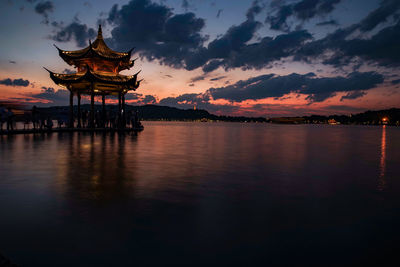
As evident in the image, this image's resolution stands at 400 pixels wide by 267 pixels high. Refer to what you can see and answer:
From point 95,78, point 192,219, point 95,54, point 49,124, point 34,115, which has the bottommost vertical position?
point 192,219

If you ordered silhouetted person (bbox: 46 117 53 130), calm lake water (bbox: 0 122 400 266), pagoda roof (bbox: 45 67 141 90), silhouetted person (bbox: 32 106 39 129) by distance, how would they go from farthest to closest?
silhouetted person (bbox: 46 117 53 130)
pagoda roof (bbox: 45 67 141 90)
silhouetted person (bbox: 32 106 39 129)
calm lake water (bbox: 0 122 400 266)

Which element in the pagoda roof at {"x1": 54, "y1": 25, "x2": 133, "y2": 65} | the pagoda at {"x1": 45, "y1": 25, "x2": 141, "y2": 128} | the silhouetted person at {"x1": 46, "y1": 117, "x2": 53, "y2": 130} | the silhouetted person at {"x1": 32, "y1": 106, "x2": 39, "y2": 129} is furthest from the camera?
the silhouetted person at {"x1": 46, "y1": 117, "x2": 53, "y2": 130}

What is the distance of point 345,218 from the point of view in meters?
5.10

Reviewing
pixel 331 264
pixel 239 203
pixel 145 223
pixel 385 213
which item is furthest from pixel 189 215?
pixel 385 213

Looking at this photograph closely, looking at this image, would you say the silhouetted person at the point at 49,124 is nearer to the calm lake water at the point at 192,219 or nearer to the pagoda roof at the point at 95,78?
the pagoda roof at the point at 95,78

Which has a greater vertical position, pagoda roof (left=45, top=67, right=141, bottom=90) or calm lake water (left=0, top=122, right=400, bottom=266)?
pagoda roof (left=45, top=67, right=141, bottom=90)

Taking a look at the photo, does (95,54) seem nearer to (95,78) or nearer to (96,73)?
(96,73)

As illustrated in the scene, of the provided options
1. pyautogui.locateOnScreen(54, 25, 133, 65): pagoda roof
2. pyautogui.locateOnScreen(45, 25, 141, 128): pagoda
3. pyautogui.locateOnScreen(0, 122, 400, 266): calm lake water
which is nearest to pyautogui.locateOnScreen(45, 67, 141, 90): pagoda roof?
pyautogui.locateOnScreen(45, 25, 141, 128): pagoda

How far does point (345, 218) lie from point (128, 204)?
172 inches

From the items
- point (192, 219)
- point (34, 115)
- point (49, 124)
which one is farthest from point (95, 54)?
point (192, 219)

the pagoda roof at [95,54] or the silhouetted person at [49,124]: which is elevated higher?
the pagoda roof at [95,54]

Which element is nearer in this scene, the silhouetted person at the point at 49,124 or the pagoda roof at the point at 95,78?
the pagoda roof at the point at 95,78

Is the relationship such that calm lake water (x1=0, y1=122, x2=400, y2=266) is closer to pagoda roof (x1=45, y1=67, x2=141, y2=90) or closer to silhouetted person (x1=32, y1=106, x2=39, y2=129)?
silhouetted person (x1=32, y1=106, x2=39, y2=129)

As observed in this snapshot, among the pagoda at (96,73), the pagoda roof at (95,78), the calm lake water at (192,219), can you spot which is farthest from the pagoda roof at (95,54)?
the calm lake water at (192,219)
